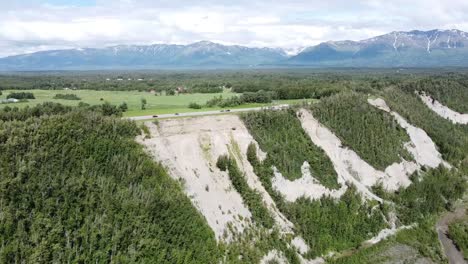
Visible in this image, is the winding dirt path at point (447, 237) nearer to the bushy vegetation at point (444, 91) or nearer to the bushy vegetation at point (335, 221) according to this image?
the bushy vegetation at point (335, 221)

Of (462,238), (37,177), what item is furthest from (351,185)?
(37,177)

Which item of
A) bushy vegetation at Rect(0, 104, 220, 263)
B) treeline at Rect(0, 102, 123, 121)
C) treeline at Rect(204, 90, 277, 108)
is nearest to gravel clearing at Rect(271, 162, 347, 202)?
bushy vegetation at Rect(0, 104, 220, 263)

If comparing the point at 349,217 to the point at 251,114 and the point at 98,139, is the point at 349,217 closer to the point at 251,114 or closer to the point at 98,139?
the point at 251,114

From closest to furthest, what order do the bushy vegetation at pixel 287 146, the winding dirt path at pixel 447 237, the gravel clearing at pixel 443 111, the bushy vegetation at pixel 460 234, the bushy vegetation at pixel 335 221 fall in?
the bushy vegetation at pixel 335 221 < the winding dirt path at pixel 447 237 < the bushy vegetation at pixel 460 234 < the bushy vegetation at pixel 287 146 < the gravel clearing at pixel 443 111

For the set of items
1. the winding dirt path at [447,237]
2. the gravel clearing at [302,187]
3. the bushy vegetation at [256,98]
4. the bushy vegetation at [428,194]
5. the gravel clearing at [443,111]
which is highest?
the bushy vegetation at [256,98]

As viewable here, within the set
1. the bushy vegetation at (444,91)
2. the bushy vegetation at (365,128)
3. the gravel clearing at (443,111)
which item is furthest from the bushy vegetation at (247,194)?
the gravel clearing at (443,111)

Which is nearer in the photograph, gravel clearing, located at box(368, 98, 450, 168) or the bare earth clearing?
the bare earth clearing

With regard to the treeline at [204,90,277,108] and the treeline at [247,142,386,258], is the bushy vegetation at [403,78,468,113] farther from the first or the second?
the treeline at [247,142,386,258]
